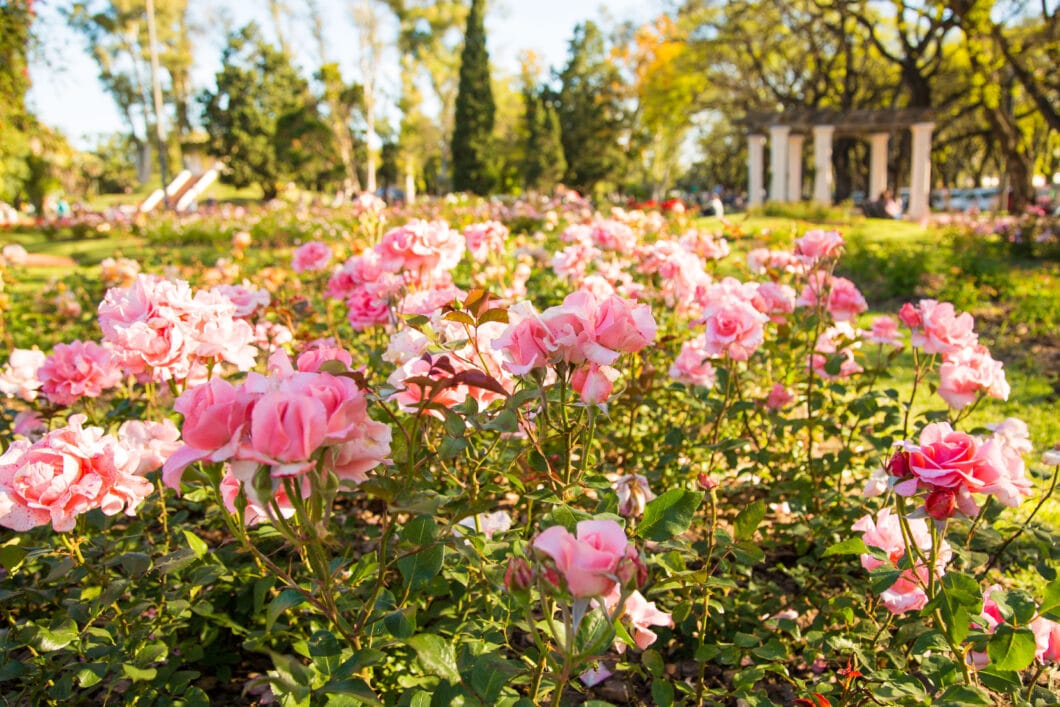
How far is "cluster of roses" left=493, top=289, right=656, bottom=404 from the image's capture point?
0.98 meters

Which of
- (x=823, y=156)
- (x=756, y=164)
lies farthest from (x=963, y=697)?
(x=756, y=164)

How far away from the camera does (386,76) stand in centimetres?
2897

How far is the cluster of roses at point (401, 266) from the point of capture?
6.24 ft

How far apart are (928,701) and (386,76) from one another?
30.8 meters

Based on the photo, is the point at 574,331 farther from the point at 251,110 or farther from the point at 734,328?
the point at 251,110

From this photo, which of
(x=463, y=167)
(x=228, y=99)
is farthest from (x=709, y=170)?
(x=228, y=99)

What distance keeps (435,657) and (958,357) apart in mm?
1232

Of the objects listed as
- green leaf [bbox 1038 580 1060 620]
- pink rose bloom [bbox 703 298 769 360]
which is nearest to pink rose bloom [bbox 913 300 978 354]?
pink rose bloom [bbox 703 298 769 360]

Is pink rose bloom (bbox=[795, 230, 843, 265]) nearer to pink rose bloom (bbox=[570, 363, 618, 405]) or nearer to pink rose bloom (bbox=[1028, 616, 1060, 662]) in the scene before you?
pink rose bloom (bbox=[1028, 616, 1060, 662])

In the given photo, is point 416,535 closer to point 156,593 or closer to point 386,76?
point 156,593

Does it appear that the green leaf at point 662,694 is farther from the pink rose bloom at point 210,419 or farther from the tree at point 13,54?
the tree at point 13,54

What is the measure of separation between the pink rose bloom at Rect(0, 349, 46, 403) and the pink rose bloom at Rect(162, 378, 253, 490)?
1.21 metres

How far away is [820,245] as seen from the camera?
2.07m

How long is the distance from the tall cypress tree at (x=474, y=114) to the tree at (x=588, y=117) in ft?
15.6
